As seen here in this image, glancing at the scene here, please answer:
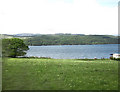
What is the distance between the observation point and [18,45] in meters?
54.9

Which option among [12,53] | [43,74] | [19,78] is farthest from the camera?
[12,53]

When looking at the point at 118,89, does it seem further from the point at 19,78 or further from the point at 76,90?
the point at 19,78

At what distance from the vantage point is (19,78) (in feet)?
47.0

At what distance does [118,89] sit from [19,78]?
24.9 feet

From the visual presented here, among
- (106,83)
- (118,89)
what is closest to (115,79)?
(106,83)

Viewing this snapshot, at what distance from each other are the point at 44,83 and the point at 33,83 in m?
0.81

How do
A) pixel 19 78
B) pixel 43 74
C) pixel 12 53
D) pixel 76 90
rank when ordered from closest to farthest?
pixel 76 90 → pixel 19 78 → pixel 43 74 → pixel 12 53

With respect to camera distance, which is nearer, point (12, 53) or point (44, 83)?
point (44, 83)

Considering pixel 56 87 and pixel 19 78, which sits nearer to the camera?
pixel 56 87

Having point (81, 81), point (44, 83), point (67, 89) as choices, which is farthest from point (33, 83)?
point (81, 81)

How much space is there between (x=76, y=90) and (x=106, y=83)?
9.79 feet

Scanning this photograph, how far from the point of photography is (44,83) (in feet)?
43.2

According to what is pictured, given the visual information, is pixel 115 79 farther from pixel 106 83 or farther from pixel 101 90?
pixel 101 90

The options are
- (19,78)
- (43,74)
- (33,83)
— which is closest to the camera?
(33,83)
